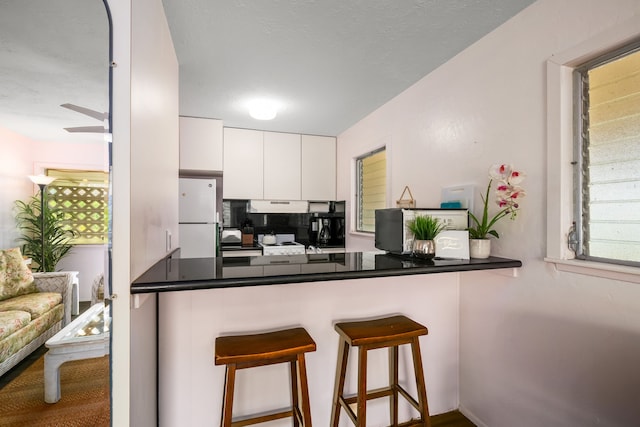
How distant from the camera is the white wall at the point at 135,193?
939mm

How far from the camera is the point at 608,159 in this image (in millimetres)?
1245

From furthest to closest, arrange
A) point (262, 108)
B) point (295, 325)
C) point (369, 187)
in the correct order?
point (369, 187) → point (262, 108) → point (295, 325)

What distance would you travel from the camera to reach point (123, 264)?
94 centimetres

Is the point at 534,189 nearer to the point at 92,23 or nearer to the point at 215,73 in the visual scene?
the point at 92,23

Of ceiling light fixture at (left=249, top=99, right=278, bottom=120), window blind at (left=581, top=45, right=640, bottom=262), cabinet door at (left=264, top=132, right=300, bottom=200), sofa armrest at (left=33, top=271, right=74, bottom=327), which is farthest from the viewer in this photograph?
cabinet door at (left=264, top=132, right=300, bottom=200)

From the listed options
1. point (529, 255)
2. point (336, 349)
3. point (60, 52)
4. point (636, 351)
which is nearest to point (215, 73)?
point (60, 52)

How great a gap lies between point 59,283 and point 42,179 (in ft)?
1.21

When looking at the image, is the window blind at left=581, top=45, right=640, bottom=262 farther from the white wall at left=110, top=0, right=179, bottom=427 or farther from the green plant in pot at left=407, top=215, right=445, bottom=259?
the white wall at left=110, top=0, right=179, bottom=427

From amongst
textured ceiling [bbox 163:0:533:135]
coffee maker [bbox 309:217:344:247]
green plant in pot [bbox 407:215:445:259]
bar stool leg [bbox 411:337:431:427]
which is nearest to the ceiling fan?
textured ceiling [bbox 163:0:533:135]

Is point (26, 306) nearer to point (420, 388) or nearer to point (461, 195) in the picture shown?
point (420, 388)

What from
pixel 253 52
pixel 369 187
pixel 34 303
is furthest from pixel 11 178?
pixel 369 187

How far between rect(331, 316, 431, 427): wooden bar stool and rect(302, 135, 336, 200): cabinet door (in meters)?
2.41

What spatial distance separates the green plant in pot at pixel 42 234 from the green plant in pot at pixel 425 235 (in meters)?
1.46

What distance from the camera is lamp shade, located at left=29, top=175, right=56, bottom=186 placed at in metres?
0.96
